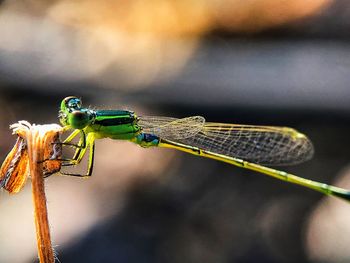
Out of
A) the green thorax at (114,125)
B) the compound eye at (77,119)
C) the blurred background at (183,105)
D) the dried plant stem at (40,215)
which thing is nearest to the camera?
the dried plant stem at (40,215)

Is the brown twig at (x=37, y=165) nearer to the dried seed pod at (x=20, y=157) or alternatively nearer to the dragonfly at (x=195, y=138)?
the dried seed pod at (x=20, y=157)

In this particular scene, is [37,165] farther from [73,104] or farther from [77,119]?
[73,104]

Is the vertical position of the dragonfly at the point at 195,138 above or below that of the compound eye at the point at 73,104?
below

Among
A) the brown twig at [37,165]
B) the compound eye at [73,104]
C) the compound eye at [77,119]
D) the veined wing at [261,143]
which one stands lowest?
the veined wing at [261,143]

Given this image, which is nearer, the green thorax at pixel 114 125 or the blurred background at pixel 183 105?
the green thorax at pixel 114 125

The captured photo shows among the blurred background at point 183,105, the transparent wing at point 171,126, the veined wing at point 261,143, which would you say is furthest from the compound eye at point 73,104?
the blurred background at point 183,105

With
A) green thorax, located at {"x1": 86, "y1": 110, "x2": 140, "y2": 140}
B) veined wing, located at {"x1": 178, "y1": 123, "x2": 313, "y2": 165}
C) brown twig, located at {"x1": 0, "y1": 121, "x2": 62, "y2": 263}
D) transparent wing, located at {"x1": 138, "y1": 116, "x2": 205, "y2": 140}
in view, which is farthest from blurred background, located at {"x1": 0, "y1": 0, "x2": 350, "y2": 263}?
brown twig, located at {"x1": 0, "y1": 121, "x2": 62, "y2": 263}

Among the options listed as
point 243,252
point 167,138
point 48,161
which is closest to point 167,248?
point 243,252
